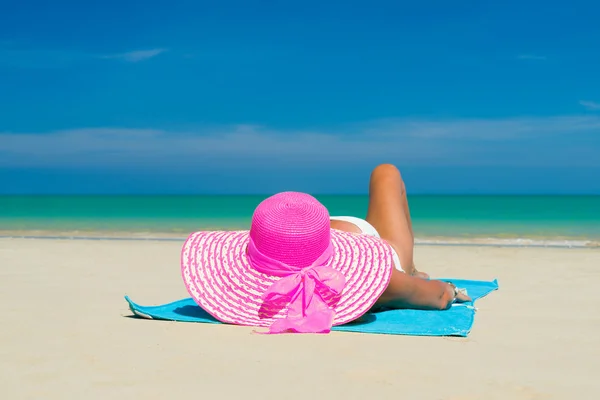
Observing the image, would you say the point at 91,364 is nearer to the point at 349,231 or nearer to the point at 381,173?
the point at 349,231

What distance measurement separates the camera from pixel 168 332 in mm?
3689

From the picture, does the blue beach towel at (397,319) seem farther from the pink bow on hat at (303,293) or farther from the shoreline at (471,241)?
the shoreline at (471,241)

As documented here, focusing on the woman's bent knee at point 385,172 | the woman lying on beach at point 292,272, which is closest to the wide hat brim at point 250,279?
the woman lying on beach at point 292,272

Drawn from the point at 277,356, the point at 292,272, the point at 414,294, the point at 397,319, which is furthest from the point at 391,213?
the point at 277,356

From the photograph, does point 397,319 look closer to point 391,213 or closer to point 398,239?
point 398,239

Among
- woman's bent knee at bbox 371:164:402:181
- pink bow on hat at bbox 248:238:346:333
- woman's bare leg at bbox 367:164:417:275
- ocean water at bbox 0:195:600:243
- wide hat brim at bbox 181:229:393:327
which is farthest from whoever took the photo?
ocean water at bbox 0:195:600:243

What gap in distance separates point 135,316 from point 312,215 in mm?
1350

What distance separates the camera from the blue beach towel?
3684 mm

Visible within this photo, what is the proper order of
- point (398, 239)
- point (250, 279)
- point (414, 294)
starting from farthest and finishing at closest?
point (398, 239)
point (414, 294)
point (250, 279)

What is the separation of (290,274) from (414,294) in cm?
90

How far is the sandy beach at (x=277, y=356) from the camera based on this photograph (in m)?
2.65

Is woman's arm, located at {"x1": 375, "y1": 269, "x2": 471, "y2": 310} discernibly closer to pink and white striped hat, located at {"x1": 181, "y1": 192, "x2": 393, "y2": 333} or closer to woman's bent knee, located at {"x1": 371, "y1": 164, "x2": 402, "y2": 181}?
pink and white striped hat, located at {"x1": 181, "y1": 192, "x2": 393, "y2": 333}

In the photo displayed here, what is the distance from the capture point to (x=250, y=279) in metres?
3.74

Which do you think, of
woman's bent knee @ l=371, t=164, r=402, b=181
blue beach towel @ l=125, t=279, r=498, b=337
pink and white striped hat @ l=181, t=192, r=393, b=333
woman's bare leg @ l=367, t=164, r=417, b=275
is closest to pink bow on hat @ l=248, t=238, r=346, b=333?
pink and white striped hat @ l=181, t=192, r=393, b=333
